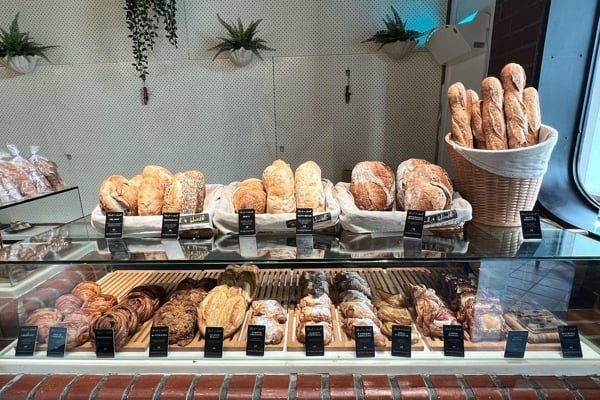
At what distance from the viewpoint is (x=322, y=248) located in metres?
1.23

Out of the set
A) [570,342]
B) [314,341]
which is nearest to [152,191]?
[314,341]

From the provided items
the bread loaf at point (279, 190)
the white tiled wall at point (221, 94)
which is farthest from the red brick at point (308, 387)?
the white tiled wall at point (221, 94)

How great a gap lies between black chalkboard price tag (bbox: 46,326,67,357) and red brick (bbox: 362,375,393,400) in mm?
1098

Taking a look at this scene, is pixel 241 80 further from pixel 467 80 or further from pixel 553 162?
pixel 553 162

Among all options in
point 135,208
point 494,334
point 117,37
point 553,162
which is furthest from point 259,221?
point 117,37

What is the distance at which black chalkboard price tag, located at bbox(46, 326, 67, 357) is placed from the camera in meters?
1.24

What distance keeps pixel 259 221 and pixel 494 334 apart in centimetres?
98

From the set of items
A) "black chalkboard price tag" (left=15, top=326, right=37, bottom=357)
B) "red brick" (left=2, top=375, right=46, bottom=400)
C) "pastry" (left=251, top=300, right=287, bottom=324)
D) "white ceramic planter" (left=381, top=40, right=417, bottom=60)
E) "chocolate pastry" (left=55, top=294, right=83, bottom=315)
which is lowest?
"red brick" (left=2, top=375, right=46, bottom=400)

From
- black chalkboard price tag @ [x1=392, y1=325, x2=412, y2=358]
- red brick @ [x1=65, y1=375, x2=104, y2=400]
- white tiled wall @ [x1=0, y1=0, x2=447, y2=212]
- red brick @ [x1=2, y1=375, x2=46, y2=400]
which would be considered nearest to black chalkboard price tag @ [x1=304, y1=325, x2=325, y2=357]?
black chalkboard price tag @ [x1=392, y1=325, x2=412, y2=358]

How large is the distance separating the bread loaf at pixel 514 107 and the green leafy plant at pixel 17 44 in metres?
3.91

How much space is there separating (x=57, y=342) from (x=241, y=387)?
0.72 meters

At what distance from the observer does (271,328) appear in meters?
1.29

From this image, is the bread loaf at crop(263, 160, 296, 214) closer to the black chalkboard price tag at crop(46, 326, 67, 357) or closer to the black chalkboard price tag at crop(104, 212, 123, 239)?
the black chalkboard price tag at crop(104, 212, 123, 239)

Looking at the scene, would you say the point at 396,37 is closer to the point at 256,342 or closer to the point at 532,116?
the point at 532,116
